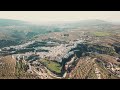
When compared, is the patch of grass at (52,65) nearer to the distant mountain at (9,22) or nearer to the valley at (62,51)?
the valley at (62,51)

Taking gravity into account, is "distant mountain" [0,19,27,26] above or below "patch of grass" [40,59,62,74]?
above

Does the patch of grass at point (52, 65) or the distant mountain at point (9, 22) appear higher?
the distant mountain at point (9, 22)

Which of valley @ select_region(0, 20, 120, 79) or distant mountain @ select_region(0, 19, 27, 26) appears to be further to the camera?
distant mountain @ select_region(0, 19, 27, 26)

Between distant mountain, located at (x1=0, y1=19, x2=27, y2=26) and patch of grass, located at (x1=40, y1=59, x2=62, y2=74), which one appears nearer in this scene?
patch of grass, located at (x1=40, y1=59, x2=62, y2=74)

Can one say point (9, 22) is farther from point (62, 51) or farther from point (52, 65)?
point (52, 65)

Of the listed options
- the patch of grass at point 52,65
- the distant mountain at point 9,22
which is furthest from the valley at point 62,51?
the distant mountain at point 9,22

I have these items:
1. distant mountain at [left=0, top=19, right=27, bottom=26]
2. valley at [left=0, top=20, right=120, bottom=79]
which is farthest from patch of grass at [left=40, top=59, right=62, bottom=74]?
distant mountain at [left=0, top=19, right=27, bottom=26]

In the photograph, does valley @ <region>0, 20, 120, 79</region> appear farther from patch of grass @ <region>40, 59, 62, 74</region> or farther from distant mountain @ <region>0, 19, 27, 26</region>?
distant mountain @ <region>0, 19, 27, 26</region>
